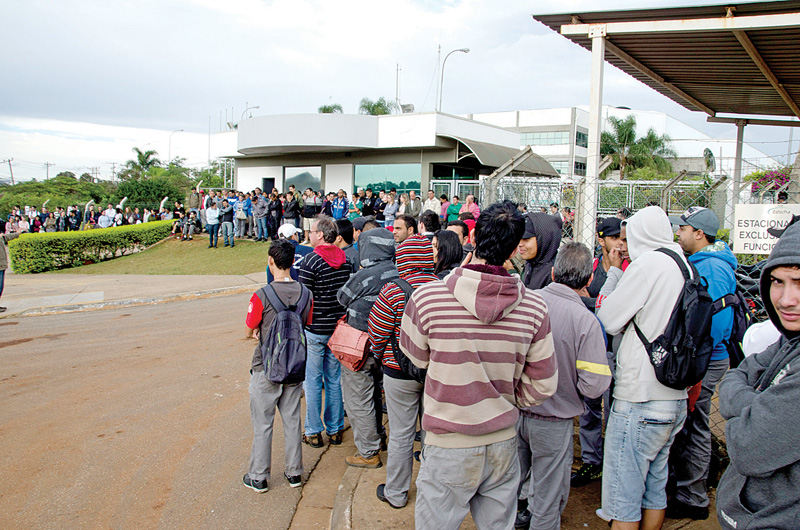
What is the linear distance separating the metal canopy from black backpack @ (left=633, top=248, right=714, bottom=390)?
5.84 metres

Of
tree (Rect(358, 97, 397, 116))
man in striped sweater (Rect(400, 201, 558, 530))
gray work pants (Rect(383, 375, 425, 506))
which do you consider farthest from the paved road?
tree (Rect(358, 97, 397, 116))

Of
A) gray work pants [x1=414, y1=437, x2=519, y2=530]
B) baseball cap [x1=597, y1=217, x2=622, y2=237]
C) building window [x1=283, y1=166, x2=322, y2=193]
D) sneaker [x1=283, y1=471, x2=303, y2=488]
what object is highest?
building window [x1=283, y1=166, x2=322, y2=193]

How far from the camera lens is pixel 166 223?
23.0 meters

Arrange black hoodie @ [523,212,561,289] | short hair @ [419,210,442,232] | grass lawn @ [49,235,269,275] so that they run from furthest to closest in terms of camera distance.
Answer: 1. grass lawn @ [49,235,269,275]
2. short hair @ [419,210,442,232]
3. black hoodie @ [523,212,561,289]

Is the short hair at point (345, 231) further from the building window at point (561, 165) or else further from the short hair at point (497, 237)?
the building window at point (561, 165)

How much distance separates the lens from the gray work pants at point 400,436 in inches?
146

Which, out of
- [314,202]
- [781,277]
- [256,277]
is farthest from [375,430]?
[314,202]

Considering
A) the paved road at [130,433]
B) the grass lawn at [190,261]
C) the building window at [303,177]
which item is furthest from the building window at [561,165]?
the paved road at [130,433]

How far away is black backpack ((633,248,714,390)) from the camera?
9.40 feet

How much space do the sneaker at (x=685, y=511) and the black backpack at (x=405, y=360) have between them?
189cm

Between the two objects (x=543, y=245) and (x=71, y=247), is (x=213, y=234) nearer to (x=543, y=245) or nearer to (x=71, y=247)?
(x=71, y=247)

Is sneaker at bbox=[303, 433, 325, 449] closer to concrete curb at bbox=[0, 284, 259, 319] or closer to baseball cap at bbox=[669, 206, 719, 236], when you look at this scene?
baseball cap at bbox=[669, 206, 719, 236]

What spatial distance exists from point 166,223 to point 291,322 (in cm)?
2131

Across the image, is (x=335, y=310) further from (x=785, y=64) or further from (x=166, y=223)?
(x=166, y=223)
